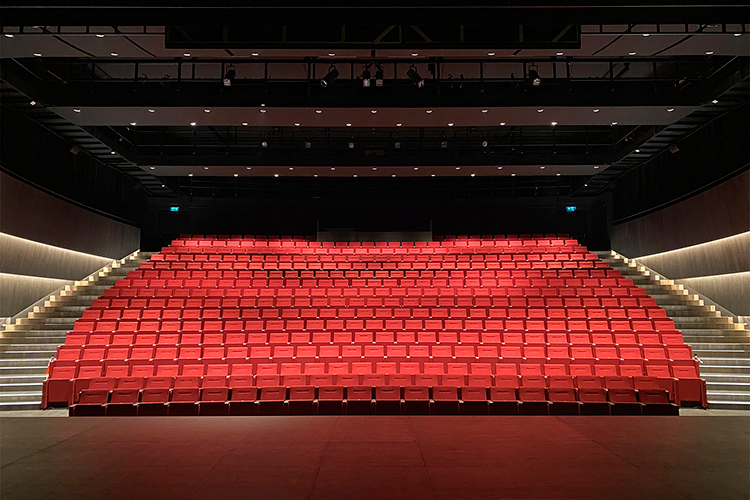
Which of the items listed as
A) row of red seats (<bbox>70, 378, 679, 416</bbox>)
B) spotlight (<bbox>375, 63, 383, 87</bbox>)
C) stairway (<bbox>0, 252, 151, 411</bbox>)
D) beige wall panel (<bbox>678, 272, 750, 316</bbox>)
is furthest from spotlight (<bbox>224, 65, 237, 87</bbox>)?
beige wall panel (<bbox>678, 272, 750, 316</bbox>)

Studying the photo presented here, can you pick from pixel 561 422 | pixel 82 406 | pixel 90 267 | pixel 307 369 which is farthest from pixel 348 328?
pixel 90 267

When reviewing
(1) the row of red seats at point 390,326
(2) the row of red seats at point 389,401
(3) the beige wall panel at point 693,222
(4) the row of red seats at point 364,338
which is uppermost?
(3) the beige wall panel at point 693,222

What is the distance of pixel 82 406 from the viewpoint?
3.88m

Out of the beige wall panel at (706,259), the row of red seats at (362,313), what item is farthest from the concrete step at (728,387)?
the beige wall panel at (706,259)

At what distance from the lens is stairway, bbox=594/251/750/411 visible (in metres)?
4.87

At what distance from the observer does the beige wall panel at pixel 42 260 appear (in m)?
6.25

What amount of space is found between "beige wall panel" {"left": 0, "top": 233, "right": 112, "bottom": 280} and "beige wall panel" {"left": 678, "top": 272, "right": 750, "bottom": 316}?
8.75 metres

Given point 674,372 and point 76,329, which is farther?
point 76,329

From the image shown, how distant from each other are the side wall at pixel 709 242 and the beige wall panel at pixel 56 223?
331 inches

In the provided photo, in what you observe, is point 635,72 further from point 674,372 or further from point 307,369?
point 307,369

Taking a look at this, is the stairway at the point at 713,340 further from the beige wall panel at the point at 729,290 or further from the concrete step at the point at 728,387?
the beige wall panel at the point at 729,290

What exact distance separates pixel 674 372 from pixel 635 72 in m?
4.43

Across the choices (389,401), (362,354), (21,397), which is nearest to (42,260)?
(21,397)

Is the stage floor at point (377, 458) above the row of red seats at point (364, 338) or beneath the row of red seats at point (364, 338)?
beneath
